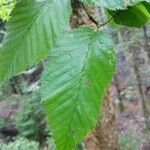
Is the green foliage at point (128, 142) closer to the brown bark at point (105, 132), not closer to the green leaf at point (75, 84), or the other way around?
the brown bark at point (105, 132)

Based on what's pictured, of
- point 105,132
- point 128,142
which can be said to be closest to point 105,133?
point 105,132

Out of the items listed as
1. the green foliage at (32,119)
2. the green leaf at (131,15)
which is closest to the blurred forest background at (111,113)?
the green foliage at (32,119)

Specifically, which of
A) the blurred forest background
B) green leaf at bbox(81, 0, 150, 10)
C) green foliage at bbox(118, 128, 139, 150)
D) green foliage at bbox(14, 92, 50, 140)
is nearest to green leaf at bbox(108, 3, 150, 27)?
green leaf at bbox(81, 0, 150, 10)

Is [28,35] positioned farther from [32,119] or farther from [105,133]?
[32,119]

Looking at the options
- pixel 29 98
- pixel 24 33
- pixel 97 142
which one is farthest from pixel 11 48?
pixel 29 98

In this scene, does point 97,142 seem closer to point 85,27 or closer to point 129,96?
point 85,27

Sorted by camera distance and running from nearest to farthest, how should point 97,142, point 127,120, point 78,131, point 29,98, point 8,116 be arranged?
point 78,131 < point 97,142 < point 29,98 < point 127,120 < point 8,116

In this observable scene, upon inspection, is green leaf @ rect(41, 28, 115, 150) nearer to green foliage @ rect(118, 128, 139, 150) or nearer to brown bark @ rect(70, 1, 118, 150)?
brown bark @ rect(70, 1, 118, 150)
